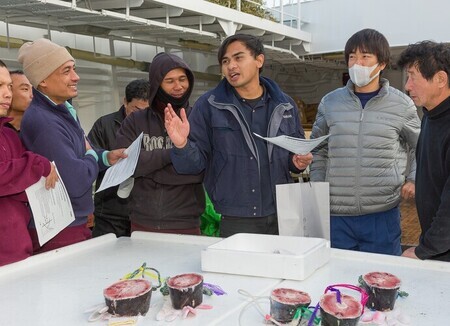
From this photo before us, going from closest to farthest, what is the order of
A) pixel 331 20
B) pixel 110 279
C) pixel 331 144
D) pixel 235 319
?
pixel 235 319 < pixel 110 279 < pixel 331 144 < pixel 331 20

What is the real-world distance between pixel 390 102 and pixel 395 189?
0.40m

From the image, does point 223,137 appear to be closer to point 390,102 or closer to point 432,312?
point 390,102

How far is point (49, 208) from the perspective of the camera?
1686mm

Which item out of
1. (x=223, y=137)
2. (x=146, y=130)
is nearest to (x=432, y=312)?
(x=223, y=137)

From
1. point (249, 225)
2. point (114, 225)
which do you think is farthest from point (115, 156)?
point (114, 225)

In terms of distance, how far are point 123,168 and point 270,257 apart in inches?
30.9

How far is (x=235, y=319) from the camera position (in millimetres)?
1108

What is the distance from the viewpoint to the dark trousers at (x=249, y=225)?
205 cm

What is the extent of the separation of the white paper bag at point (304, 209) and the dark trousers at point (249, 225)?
273 mm

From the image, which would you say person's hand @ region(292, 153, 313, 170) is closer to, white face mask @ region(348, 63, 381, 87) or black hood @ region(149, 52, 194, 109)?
white face mask @ region(348, 63, 381, 87)

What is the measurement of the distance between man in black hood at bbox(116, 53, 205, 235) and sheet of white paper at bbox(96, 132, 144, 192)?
19 centimetres

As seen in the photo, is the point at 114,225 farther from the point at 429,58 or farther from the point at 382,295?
the point at 382,295

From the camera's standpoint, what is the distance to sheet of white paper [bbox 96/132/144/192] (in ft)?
6.01

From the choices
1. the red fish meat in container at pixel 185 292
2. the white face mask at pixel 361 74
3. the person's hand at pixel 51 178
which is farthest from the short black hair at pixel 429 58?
the person's hand at pixel 51 178
